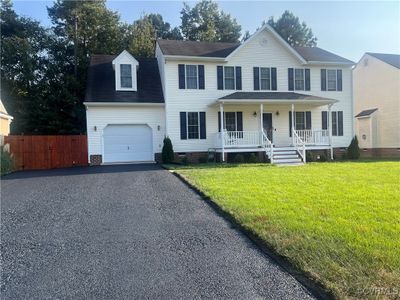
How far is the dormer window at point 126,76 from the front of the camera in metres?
19.6

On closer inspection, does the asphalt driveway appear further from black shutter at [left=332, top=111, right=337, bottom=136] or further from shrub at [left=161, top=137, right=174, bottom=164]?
black shutter at [left=332, top=111, right=337, bottom=136]

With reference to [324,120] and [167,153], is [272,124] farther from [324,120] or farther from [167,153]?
[167,153]

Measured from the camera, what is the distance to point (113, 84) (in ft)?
64.8

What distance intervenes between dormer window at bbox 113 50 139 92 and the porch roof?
532 centimetres

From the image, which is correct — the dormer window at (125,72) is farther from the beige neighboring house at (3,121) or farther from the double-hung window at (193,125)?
the beige neighboring house at (3,121)

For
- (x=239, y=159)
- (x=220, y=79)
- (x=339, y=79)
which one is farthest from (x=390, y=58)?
(x=239, y=159)

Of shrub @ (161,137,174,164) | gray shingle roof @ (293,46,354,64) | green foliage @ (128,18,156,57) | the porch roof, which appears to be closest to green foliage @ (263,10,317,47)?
green foliage @ (128,18,156,57)

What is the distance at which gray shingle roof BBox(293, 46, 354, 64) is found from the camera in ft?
69.3

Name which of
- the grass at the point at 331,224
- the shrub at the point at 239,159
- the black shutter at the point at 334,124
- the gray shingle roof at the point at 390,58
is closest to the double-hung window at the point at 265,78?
the black shutter at the point at 334,124

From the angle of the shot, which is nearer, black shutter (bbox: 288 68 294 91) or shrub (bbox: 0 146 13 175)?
shrub (bbox: 0 146 13 175)

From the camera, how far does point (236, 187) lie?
898 cm

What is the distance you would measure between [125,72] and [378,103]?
18463 mm

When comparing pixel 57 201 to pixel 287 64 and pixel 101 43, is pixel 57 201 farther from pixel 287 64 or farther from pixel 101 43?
pixel 101 43

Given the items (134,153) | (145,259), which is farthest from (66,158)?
(145,259)
